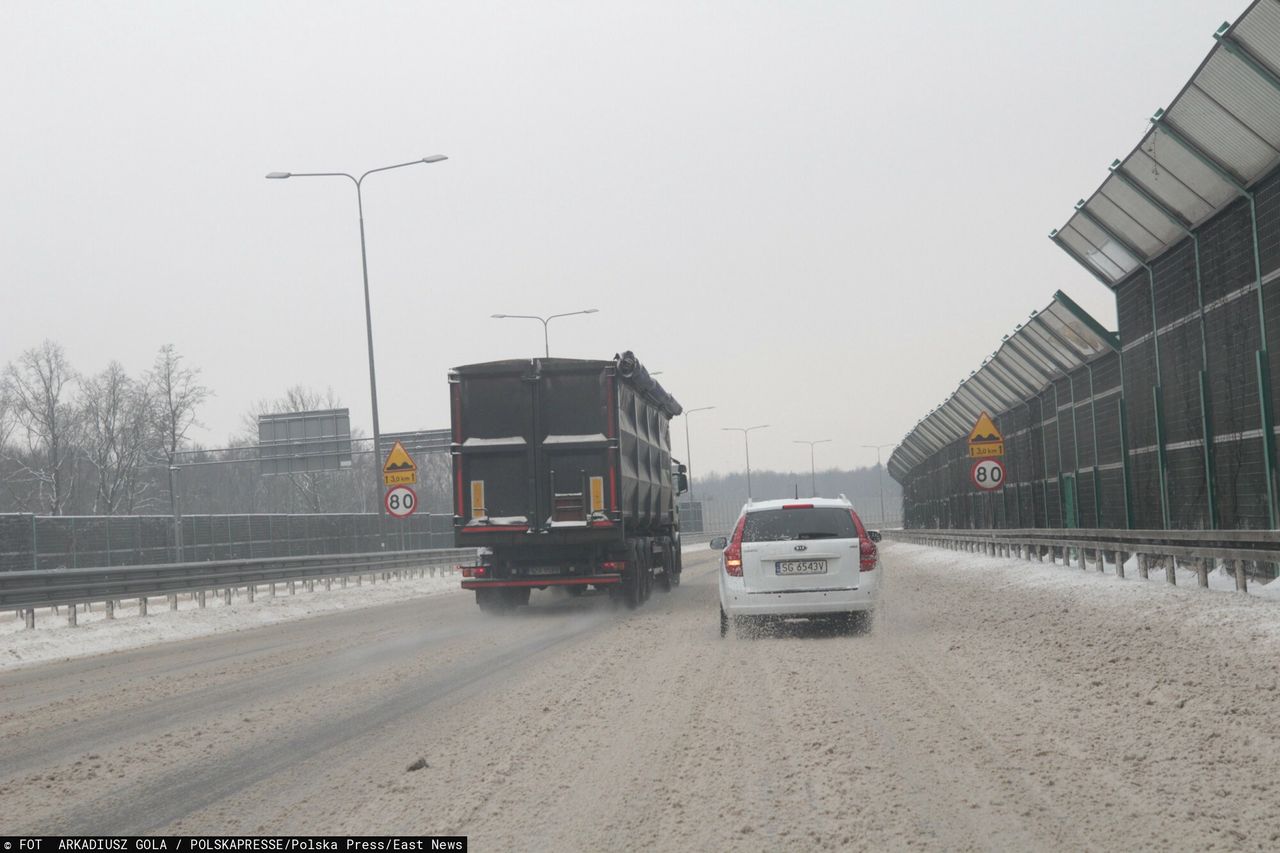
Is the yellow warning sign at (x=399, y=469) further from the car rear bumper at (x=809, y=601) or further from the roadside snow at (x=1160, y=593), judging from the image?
the car rear bumper at (x=809, y=601)

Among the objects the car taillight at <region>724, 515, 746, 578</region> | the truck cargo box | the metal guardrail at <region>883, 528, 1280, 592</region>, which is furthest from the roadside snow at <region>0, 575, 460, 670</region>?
the metal guardrail at <region>883, 528, 1280, 592</region>

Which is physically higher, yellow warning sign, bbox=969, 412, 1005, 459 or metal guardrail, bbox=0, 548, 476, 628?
yellow warning sign, bbox=969, 412, 1005, 459

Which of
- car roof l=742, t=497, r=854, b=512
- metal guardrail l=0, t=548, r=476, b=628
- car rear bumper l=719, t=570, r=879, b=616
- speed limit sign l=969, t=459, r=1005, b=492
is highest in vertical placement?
speed limit sign l=969, t=459, r=1005, b=492

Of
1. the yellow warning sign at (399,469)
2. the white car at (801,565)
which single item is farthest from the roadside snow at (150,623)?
the white car at (801,565)

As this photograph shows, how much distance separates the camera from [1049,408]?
29.5 meters

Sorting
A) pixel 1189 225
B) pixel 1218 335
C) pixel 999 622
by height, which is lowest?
pixel 999 622

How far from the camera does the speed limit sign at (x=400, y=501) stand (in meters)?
28.5

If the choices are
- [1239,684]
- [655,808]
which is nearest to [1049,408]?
[1239,684]

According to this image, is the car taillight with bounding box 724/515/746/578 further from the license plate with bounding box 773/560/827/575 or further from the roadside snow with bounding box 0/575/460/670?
the roadside snow with bounding box 0/575/460/670

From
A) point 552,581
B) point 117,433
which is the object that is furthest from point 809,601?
point 117,433

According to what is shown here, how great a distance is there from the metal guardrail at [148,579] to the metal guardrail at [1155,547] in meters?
14.3

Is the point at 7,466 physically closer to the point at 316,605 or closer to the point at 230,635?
the point at 316,605

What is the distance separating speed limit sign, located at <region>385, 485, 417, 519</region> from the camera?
28469 mm

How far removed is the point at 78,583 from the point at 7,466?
5314 centimetres
